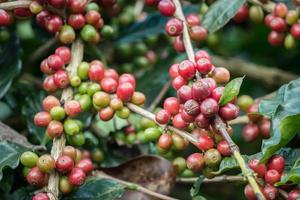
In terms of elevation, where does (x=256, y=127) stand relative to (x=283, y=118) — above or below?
below

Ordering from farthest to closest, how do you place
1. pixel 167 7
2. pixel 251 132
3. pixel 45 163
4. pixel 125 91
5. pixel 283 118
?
1. pixel 251 132
2. pixel 167 7
3. pixel 125 91
4. pixel 45 163
5. pixel 283 118

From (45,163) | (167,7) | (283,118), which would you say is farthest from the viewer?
(167,7)

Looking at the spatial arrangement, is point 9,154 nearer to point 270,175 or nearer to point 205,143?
point 205,143

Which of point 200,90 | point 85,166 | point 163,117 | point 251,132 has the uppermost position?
point 200,90

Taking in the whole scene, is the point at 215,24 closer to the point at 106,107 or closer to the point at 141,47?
the point at 106,107

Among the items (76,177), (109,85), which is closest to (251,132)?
(109,85)

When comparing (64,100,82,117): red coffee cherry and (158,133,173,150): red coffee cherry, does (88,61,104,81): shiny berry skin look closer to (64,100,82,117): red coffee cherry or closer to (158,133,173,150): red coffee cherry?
(64,100,82,117): red coffee cherry

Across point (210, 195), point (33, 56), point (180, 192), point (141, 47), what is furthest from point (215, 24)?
point (210, 195)
